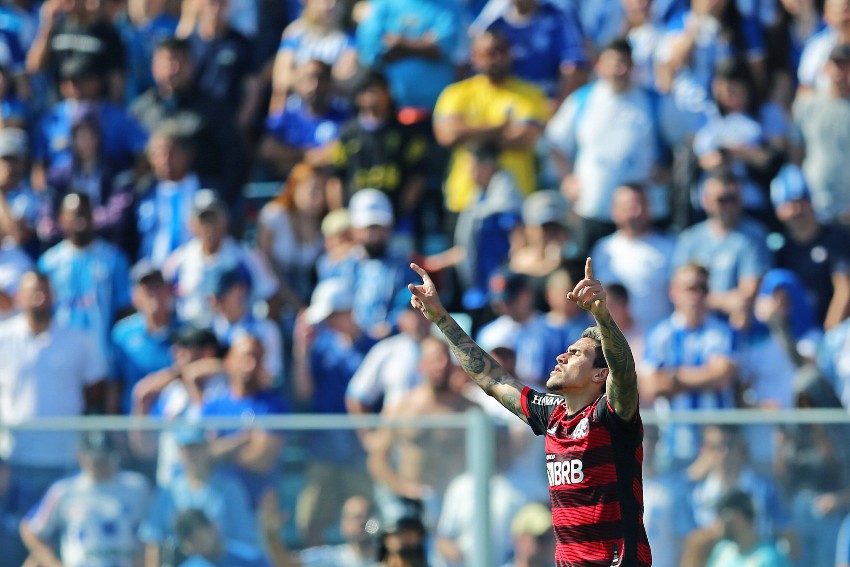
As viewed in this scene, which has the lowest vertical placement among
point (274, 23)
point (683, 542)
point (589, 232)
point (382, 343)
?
point (683, 542)

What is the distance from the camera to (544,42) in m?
11.1

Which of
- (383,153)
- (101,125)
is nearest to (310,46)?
(383,153)

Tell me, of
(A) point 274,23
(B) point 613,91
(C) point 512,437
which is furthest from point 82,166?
(C) point 512,437

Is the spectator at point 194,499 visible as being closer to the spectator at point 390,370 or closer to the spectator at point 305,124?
the spectator at point 390,370

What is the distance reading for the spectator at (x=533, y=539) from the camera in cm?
Result: 818

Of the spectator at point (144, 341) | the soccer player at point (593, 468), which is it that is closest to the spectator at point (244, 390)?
the spectator at point (144, 341)

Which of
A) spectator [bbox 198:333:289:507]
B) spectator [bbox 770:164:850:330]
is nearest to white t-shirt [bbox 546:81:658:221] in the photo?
spectator [bbox 770:164:850:330]

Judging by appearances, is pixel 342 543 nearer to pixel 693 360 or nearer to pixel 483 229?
pixel 693 360

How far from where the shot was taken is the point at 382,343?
9.67m

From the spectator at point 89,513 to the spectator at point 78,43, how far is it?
405 cm

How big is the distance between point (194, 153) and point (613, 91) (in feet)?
9.90

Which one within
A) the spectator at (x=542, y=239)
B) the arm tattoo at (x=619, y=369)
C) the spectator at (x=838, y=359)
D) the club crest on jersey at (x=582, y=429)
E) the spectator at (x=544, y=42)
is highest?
the spectator at (x=544, y=42)

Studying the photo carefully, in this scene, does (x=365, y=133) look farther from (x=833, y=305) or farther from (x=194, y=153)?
(x=833, y=305)

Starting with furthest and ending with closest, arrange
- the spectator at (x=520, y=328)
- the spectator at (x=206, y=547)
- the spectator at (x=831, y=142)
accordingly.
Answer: the spectator at (x=831, y=142)
the spectator at (x=520, y=328)
the spectator at (x=206, y=547)
